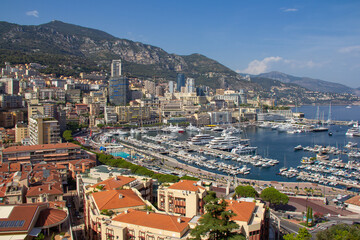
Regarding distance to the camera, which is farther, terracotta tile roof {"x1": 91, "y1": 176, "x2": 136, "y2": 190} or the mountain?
the mountain

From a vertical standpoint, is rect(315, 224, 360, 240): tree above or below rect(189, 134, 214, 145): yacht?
above

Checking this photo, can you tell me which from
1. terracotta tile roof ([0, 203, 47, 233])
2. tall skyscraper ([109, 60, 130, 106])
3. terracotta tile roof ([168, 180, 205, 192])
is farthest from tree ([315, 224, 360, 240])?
tall skyscraper ([109, 60, 130, 106])

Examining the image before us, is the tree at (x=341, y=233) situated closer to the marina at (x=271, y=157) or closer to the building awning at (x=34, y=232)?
the building awning at (x=34, y=232)

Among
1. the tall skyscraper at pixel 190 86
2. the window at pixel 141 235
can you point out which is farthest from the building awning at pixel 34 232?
the tall skyscraper at pixel 190 86

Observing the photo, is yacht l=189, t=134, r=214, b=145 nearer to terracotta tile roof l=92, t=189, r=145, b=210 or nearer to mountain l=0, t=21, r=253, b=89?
terracotta tile roof l=92, t=189, r=145, b=210

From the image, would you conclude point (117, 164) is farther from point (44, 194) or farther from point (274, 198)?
point (274, 198)

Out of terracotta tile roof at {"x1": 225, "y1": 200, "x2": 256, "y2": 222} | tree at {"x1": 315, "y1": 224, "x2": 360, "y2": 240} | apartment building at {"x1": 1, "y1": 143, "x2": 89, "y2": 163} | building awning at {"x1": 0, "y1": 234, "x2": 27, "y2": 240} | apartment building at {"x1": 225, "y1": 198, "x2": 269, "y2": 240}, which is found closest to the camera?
building awning at {"x1": 0, "y1": 234, "x2": 27, "y2": 240}

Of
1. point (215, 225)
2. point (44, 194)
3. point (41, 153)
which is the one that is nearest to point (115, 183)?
point (44, 194)
